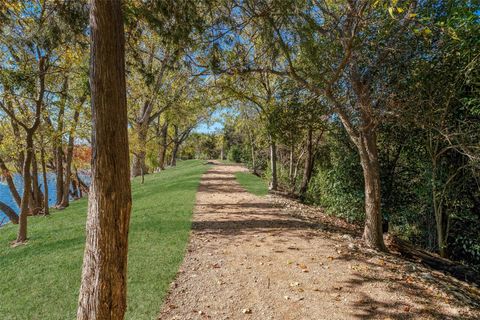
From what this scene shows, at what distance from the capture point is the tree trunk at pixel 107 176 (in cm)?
200

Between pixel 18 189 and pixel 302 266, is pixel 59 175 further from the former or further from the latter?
pixel 18 189

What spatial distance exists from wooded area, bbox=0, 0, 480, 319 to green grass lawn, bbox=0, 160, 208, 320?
109 centimetres

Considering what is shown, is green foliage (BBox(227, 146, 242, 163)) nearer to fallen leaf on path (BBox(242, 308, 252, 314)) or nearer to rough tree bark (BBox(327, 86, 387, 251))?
rough tree bark (BBox(327, 86, 387, 251))

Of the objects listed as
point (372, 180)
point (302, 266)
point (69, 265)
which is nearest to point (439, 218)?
point (372, 180)

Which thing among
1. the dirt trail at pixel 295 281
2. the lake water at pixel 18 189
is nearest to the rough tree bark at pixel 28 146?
the dirt trail at pixel 295 281

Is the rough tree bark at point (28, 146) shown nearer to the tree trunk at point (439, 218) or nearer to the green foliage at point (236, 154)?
the tree trunk at point (439, 218)

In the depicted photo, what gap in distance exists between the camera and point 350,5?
4070 millimetres

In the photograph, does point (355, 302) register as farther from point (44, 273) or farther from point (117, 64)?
point (44, 273)

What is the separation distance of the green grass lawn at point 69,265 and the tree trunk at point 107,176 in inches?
46.7

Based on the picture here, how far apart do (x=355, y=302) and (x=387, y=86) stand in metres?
4.35

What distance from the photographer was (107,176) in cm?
202

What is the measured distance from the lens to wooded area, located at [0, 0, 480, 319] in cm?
209

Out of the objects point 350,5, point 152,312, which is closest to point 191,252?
point 152,312

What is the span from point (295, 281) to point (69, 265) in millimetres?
3781
